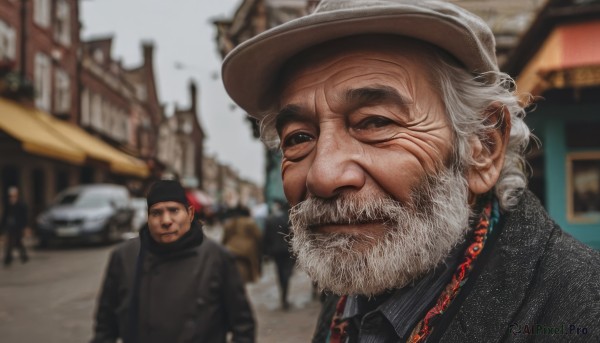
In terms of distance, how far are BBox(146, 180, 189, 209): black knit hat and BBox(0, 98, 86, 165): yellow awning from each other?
1424 centimetres

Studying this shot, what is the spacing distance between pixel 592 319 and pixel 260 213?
1163 centimetres

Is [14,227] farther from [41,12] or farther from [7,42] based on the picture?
[41,12]

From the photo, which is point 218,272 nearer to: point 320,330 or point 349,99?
point 320,330

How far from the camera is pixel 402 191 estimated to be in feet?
3.87

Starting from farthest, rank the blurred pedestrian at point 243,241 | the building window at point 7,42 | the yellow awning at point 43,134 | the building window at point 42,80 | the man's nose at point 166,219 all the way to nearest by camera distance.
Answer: the building window at point 42,80 < the building window at point 7,42 < the yellow awning at point 43,134 < the blurred pedestrian at point 243,241 < the man's nose at point 166,219

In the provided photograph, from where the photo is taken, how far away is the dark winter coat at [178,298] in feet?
4.16

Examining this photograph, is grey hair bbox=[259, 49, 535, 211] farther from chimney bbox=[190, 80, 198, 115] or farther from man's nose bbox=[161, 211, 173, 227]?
man's nose bbox=[161, 211, 173, 227]

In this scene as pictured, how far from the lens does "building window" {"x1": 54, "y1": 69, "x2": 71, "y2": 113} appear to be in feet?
66.0

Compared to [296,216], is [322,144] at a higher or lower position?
higher

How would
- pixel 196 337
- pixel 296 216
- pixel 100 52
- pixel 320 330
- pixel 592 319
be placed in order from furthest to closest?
1. pixel 100 52
2. pixel 196 337
3. pixel 320 330
4. pixel 296 216
5. pixel 592 319

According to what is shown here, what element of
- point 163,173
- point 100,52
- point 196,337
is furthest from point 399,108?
point 100,52

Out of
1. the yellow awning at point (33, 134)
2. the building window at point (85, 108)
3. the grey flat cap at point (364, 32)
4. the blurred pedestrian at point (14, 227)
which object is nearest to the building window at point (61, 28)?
the building window at point (85, 108)

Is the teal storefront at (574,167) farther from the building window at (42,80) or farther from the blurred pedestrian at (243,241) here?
the building window at (42,80)

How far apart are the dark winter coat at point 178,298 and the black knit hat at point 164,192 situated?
9 cm
